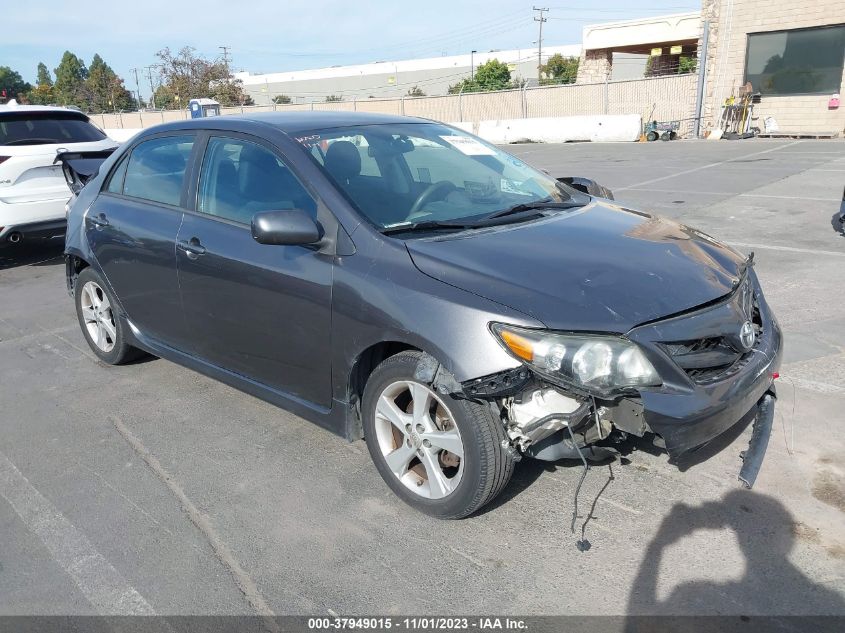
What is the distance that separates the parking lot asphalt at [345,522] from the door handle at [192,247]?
1.02 meters

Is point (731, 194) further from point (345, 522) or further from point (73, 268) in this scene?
point (345, 522)

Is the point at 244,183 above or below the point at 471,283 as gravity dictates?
above

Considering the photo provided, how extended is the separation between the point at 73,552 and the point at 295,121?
7.97 feet

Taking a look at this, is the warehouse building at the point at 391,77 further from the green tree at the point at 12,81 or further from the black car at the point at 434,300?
the black car at the point at 434,300

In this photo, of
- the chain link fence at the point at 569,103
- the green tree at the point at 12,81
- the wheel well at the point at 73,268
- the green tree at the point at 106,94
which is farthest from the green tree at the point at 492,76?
the green tree at the point at 12,81

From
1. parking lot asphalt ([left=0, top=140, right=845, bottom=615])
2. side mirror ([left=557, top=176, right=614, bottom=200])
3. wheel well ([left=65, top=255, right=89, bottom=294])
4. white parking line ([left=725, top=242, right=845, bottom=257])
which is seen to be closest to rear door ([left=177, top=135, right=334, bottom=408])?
parking lot asphalt ([left=0, top=140, right=845, bottom=615])

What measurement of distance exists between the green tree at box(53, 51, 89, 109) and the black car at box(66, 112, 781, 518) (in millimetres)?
82394

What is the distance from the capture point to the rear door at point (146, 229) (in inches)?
162

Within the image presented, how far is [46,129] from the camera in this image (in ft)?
27.7

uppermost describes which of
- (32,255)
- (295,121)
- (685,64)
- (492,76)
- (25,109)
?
(492,76)

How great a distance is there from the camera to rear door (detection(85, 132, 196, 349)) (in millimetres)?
4121

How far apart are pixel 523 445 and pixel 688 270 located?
1.09 m

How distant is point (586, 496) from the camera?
3.18 meters

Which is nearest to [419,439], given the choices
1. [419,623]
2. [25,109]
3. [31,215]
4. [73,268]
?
[419,623]
